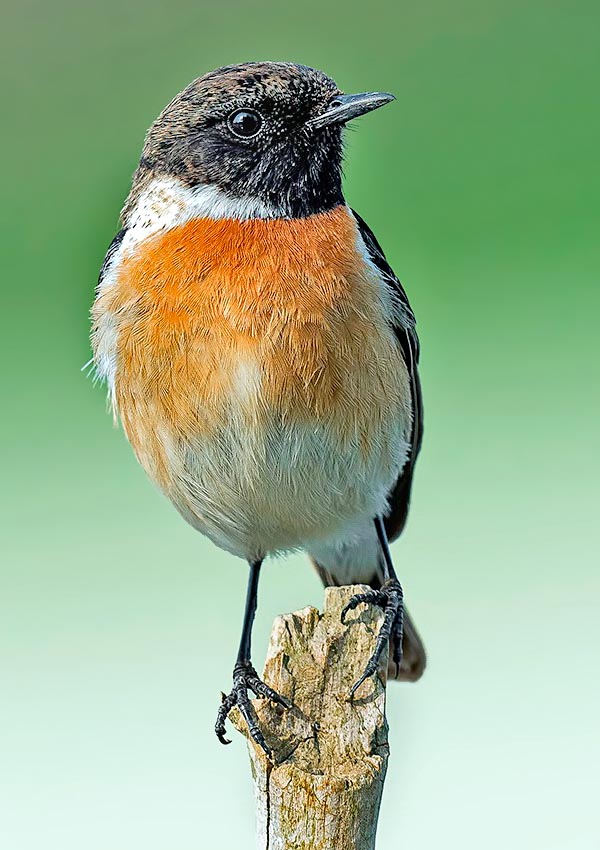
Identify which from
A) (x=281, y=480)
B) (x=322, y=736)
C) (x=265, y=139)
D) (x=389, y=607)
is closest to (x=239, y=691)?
(x=389, y=607)

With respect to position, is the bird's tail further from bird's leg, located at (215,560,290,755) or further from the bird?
bird's leg, located at (215,560,290,755)

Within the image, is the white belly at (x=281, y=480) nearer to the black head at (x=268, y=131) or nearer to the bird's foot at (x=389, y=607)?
the bird's foot at (x=389, y=607)

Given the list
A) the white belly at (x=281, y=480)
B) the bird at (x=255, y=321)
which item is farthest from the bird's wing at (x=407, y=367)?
the white belly at (x=281, y=480)

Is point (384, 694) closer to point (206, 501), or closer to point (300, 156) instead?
point (206, 501)

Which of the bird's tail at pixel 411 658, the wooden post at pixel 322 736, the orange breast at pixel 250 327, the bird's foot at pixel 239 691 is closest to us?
the wooden post at pixel 322 736

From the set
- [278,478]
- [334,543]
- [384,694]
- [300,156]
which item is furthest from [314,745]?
[300,156]

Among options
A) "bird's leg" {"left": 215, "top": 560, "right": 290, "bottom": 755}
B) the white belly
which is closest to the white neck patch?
the white belly
